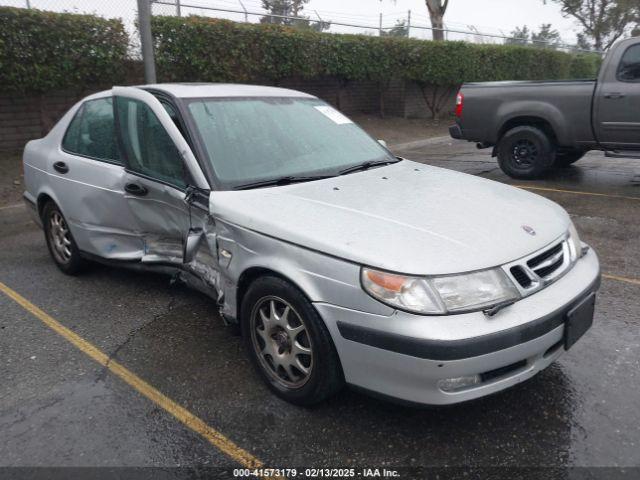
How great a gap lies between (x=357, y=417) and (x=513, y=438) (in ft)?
2.44

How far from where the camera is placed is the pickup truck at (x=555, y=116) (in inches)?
279

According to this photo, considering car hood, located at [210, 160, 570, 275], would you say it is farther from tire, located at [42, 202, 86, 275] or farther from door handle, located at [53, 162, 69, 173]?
tire, located at [42, 202, 86, 275]

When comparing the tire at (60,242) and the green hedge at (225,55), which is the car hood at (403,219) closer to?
the tire at (60,242)

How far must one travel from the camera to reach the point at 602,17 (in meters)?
35.7

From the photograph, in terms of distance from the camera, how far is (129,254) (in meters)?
3.91

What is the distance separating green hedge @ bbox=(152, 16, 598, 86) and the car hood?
26.7ft

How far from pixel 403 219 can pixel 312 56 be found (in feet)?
35.2

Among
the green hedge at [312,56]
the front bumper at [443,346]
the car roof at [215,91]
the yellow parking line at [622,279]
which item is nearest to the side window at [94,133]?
the car roof at [215,91]

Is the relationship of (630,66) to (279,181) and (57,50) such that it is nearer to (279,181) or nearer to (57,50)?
(279,181)

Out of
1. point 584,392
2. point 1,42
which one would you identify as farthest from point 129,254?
point 1,42

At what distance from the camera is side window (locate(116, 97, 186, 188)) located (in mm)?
3344

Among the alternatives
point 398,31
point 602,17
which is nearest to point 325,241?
point 398,31

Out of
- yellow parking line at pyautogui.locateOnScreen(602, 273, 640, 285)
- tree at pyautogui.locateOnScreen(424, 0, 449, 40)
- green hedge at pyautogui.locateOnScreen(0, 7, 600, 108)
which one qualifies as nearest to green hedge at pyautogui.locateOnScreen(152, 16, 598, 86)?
green hedge at pyautogui.locateOnScreen(0, 7, 600, 108)

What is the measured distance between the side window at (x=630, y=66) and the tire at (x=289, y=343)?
6568 mm
